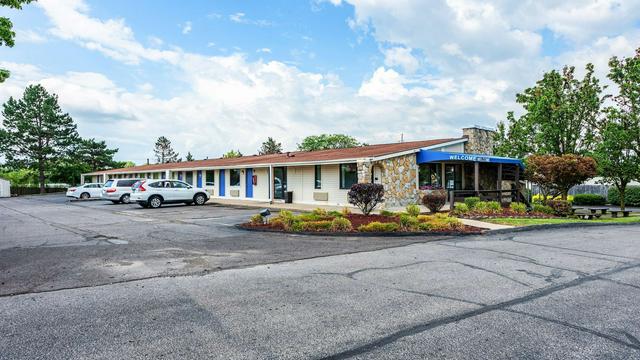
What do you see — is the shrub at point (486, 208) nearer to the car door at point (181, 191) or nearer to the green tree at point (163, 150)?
the car door at point (181, 191)

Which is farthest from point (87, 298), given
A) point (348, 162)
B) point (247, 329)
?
point (348, 162)

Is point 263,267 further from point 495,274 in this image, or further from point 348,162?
point 348,162

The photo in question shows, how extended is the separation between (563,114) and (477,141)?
23.1 feet

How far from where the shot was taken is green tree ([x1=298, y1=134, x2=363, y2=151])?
6856cm

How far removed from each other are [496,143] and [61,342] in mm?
32174

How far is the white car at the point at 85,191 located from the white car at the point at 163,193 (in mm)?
15937

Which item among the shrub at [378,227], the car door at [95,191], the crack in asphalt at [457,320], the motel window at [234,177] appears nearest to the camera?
the crack in asphalt at [457,320]

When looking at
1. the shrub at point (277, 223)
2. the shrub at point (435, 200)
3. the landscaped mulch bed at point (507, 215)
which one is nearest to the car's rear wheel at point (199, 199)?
the shrub at point (277, 223)

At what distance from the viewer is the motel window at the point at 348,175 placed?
20.7m

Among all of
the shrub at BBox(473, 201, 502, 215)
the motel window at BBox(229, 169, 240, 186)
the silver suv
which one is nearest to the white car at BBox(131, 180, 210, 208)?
the motel window at BBox(229, 169, 240, 186)

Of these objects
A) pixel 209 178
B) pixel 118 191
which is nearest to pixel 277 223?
pixel 118 191

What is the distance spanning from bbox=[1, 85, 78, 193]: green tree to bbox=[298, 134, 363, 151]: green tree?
3701cm

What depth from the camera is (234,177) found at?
29.0m

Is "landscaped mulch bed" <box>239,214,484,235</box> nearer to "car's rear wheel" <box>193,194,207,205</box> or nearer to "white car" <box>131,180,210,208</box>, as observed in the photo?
"white car" <box>131,180,210,208</box>
